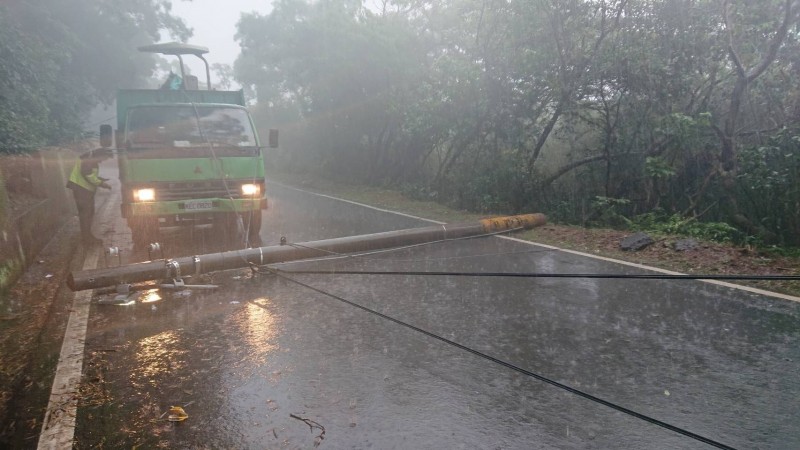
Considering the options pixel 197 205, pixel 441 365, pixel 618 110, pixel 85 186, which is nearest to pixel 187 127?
pixel 197 205

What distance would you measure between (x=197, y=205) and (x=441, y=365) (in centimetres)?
558

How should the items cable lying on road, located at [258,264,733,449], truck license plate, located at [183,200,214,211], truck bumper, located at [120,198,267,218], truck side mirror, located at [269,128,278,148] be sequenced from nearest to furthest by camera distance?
cable lying on road, located at [258,264,733,449], truck bumper, located at [120,198,267,218], truck license plate, located at [183,200,214,211], truck side mirror, located at [269,128,278,148]

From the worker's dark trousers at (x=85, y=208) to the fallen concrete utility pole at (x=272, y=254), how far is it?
13.2 ft

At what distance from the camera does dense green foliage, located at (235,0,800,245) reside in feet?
33.5

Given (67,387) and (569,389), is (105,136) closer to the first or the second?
(67,387)

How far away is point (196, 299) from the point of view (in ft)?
19.9

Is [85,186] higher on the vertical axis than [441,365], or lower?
higher

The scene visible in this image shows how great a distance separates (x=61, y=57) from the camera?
22.0 meters

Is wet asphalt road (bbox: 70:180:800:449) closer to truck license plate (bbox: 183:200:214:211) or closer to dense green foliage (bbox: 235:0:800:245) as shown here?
truck license plate (bbox: 183:200:214:211)

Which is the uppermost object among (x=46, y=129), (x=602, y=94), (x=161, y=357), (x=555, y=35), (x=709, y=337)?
(x=555, y=35)

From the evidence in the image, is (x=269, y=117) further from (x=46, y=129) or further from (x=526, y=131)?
(x=526, y=131)

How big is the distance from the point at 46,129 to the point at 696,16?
18.7 metres

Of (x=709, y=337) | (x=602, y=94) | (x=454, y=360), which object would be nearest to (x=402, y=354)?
(x=454, y=360)

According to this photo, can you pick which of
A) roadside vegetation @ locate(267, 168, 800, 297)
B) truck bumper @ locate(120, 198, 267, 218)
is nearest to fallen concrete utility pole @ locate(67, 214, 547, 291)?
roadside vegetation @ locate(267, 168, 800, 297)
